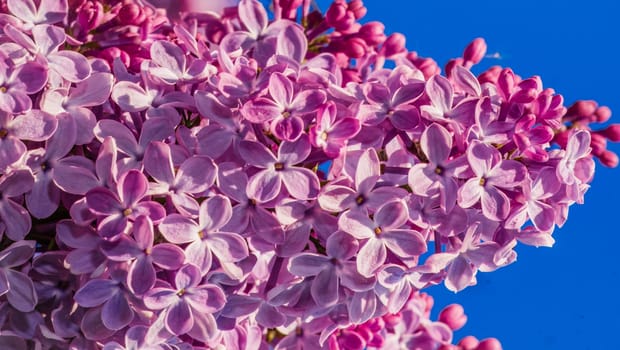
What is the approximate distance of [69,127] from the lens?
0.52 m

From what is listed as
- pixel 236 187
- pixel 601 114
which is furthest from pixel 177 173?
pixel 601 114

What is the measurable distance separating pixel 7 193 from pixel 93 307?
86 mm

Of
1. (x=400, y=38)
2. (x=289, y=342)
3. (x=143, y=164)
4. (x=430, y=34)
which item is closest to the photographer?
(x=143, y=164)

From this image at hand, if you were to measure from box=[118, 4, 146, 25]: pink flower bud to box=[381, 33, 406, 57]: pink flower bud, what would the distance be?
21 cm

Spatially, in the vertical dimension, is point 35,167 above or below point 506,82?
below

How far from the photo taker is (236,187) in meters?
0.53

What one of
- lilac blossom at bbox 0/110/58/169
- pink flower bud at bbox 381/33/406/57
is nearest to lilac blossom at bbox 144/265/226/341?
lilac blossom at bbox 0/110/58/169

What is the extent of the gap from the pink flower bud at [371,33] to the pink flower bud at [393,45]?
0.5 inches

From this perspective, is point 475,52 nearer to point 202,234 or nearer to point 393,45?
point 393,45

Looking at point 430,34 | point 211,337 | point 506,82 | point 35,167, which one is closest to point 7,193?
point 35,167

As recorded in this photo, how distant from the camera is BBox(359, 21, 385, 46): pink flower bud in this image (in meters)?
0.75

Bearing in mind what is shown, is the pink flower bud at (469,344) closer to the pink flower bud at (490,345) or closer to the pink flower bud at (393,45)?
the pink flower bud at (490,345)

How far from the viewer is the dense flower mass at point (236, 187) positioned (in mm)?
517

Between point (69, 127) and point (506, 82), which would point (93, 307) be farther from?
point (506, 82)
